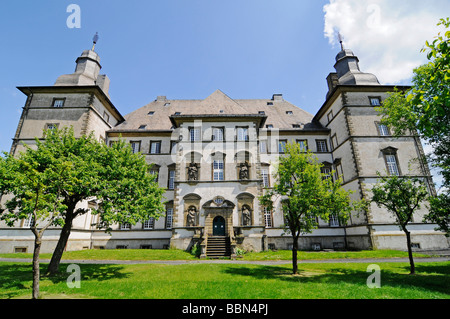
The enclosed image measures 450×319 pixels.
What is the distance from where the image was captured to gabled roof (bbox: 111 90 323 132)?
2798 cm

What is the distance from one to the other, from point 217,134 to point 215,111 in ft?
10.5

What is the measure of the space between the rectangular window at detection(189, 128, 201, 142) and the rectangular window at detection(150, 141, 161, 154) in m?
6.42

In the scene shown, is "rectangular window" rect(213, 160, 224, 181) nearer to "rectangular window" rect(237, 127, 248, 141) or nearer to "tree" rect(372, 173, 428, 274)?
"rectangular window" rect(237, 127, 248, 141)

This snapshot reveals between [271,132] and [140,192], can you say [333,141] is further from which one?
[140,192]

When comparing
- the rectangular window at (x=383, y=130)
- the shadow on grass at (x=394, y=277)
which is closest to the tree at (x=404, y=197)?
the shadow on grass at (x=394, y=277)

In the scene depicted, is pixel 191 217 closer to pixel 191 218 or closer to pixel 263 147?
pixel 191 218

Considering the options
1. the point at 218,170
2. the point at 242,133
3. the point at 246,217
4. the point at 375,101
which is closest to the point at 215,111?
the point at 242,133

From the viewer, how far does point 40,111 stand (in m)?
26.5

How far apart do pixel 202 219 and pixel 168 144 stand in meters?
12.4

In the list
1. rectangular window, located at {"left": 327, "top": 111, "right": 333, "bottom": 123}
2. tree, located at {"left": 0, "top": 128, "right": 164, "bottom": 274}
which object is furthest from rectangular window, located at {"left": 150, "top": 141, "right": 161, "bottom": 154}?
rectangular window, located at {"left": 327, "top": 111, "right": 333, "bottom": 123}

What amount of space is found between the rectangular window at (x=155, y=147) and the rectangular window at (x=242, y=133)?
11415 mm

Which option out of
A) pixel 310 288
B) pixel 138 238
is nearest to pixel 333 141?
pixel 310 288

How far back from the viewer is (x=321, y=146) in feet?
102
